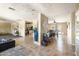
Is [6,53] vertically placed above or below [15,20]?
below

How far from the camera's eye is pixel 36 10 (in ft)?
8.61

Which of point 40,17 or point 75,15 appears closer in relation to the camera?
point 75,15

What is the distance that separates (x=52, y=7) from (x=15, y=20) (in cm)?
85

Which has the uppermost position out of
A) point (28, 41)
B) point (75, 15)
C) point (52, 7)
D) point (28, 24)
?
point (52, 7)

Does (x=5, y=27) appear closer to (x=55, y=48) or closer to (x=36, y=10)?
(x=36, y=10)

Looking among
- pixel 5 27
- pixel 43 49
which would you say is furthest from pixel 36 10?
pixel 43 49

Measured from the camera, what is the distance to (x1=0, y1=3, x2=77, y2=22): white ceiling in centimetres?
245

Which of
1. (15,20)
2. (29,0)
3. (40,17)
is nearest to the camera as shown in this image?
(29,0)

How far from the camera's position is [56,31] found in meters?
2.71

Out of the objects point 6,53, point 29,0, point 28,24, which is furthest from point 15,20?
point 6,53

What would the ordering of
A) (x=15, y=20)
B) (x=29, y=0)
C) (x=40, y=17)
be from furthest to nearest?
(x=40, y=17)
(x=15, y=20)
(x=29, y=0)

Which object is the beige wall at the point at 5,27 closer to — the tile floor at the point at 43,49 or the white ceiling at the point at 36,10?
the white ceiling at the point at 36,10

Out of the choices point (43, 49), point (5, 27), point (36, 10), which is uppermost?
point (36, 10)

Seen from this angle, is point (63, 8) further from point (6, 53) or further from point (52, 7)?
point (6, 53)
